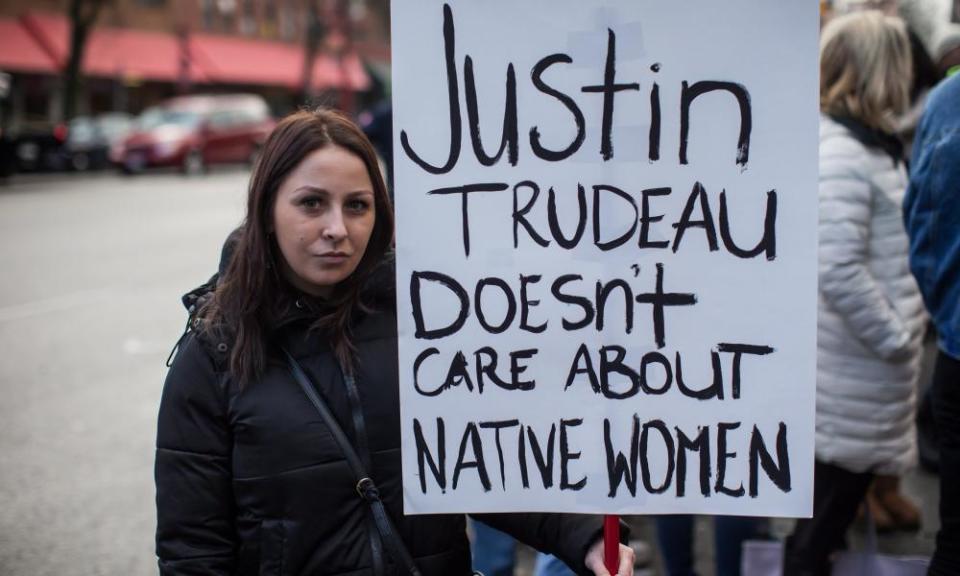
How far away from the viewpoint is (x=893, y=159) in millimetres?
2785

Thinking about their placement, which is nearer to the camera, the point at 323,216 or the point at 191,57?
the point at 323,216

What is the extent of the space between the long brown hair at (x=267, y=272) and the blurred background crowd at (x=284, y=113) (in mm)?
249

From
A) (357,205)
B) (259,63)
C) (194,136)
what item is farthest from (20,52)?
(357,205)

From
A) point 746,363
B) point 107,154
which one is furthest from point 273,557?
point 107,154

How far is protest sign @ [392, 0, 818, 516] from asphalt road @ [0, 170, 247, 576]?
87cm

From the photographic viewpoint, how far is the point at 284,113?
3475 centimetres

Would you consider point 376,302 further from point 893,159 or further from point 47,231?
point 47,231

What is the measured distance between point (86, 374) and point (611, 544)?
5548mm

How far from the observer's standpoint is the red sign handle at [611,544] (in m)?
1.75

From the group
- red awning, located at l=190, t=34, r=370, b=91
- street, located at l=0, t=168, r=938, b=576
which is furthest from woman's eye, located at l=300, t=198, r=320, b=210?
red awning, located at l=190, t=34, r=370, b=91

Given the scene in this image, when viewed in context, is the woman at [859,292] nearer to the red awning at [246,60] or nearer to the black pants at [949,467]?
the black pants at [949,467]

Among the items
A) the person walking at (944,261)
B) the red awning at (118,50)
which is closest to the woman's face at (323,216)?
the person walking at (944,261)

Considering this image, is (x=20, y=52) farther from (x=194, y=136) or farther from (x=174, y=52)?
(x=194, y=136)

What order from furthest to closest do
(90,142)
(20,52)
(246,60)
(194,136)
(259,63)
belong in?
(259,63), (246,60), (20,52), (90,142), (194,136)
